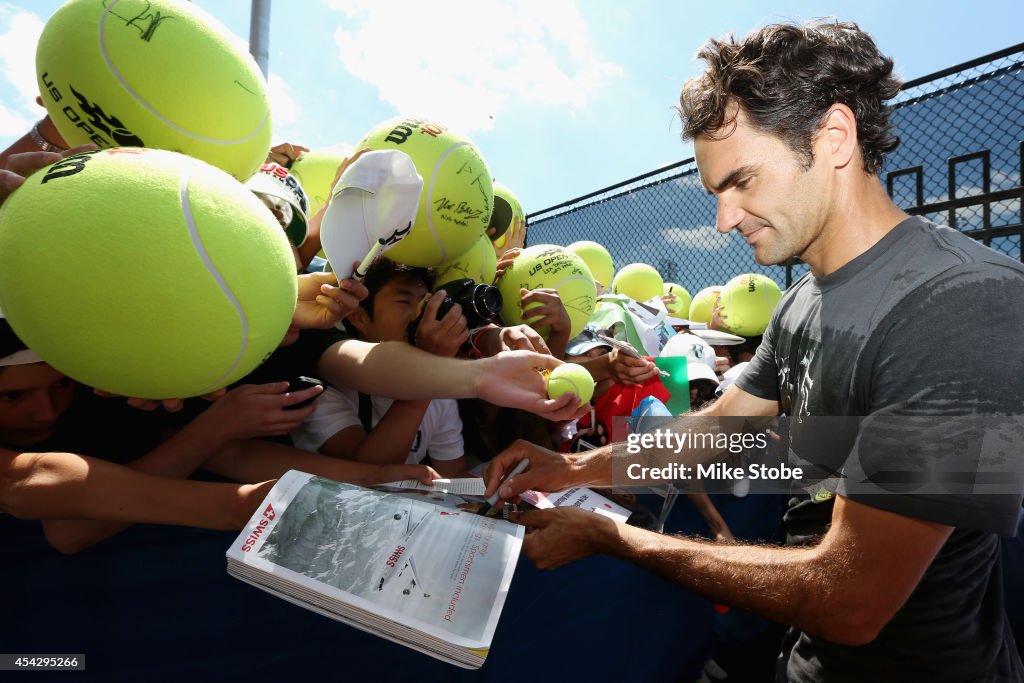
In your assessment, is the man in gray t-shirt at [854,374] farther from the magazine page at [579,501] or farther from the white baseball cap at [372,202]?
the white baseball cap at [372,202]

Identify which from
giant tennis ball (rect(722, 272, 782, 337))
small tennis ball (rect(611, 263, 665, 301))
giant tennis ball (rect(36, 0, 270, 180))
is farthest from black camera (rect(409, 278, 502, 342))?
small tennis ball (rect(611, 263, 665, 301))

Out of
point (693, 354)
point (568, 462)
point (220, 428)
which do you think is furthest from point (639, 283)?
point (220, 428)

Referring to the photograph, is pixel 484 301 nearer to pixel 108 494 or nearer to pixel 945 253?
pixel 108 494

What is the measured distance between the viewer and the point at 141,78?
118cm

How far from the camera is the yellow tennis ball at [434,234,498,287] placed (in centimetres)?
214

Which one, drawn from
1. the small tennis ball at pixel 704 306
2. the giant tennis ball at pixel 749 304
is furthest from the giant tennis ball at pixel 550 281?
the small tennis ball at pixel 704 306

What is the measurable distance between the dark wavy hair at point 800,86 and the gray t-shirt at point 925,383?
0.35 metres

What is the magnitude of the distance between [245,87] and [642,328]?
240cm

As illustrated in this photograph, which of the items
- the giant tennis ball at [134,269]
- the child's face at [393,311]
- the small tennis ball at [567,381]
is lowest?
the small tennis ball at [567,381]

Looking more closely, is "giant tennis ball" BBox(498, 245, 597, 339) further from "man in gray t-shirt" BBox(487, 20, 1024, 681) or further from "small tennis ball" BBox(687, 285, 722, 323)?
"small tennis ball" BBox(687, 285, 722, 323)

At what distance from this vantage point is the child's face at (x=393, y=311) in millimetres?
1874

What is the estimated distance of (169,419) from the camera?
1.44 m

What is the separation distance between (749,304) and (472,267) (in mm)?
3261

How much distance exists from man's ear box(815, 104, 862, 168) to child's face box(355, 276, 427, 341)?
133cm
